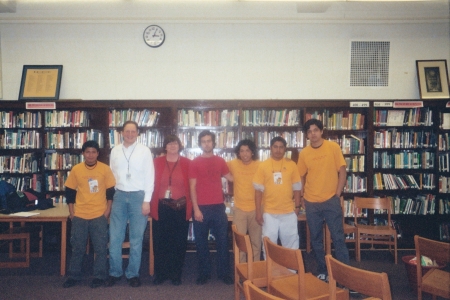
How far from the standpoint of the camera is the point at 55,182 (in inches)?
206

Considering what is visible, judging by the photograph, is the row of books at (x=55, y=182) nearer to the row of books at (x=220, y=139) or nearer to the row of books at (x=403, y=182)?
the row of books at (x=220, y=139)

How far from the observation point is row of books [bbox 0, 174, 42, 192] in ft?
17.2

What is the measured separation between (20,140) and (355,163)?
5036mm

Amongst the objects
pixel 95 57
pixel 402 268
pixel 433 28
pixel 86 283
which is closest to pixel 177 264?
pixel 86 283

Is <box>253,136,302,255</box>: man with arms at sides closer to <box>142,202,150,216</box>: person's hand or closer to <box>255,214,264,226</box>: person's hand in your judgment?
<box>255,214,264,226</box>: person's hand

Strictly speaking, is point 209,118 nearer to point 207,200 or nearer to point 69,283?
point 207,200

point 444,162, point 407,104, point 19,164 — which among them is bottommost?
point 19,164

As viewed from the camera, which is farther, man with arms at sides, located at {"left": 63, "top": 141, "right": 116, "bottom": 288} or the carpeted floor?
A: man with arms at sides, located at {"left": 63, "top": 141, "right": 116, "bottom": 288}

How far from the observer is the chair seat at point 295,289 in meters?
2.42

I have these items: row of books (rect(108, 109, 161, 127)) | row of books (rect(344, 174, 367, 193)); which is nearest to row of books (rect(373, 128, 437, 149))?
row of books (rect(344, 174, 367, 193))

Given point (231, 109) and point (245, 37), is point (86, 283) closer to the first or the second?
point (231, 109)

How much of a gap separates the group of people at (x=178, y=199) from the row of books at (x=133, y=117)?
1486mm

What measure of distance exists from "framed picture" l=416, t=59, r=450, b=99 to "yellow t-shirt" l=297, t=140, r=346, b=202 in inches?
111

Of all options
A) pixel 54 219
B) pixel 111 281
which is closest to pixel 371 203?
pixel 111 281
